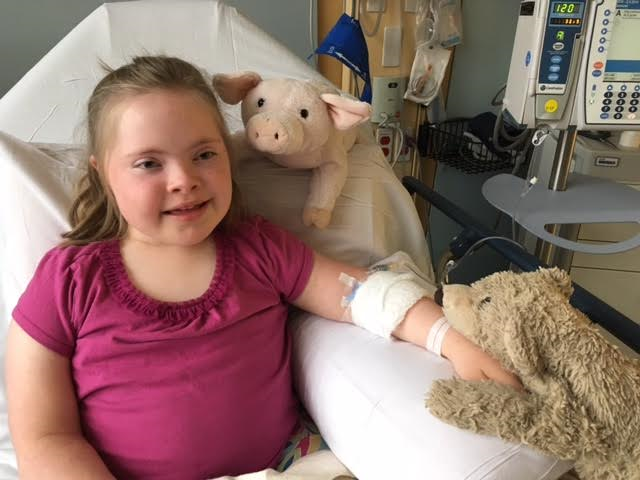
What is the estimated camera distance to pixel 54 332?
0.79m

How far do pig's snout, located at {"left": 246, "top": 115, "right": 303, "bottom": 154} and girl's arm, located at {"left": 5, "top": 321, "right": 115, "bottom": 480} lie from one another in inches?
18.3

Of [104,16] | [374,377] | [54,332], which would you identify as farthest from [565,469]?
[104,16]

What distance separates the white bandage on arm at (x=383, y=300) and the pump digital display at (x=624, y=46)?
69cm

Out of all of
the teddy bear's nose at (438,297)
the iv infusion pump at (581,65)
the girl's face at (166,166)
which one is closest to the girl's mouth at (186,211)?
the girl's face at (166,166)

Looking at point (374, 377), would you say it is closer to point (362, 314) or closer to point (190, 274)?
point (362, 314)

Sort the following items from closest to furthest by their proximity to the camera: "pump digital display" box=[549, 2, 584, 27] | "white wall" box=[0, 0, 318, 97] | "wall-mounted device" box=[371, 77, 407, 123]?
1. "pump digital display" box=[549, 2, 584, 27]
2. "white wall" box=[0, 0, 318, 97]
3. "wall-mounted device" box=[371, 77, 407, 123]

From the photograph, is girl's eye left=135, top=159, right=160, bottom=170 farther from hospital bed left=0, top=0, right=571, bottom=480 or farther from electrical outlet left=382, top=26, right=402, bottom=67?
Result: electrical outlet left=382, top=26, right=402, bottom=67

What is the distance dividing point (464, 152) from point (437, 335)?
3.84 ft

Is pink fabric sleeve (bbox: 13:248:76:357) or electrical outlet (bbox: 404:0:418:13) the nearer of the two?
pink fabric sleeve (bbox: 13:248:76:357)

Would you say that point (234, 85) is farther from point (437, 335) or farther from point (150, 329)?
point (437, 335)

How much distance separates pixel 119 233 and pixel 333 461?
1.65 feet

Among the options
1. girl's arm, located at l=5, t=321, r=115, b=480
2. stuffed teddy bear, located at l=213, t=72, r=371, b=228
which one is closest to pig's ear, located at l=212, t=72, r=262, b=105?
stuffed teddy bear, located at l=213, t=72, r=371, b=228

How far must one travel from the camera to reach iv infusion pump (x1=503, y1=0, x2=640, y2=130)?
3.76 feet

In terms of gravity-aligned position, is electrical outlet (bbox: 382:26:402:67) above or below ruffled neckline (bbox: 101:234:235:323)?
above
